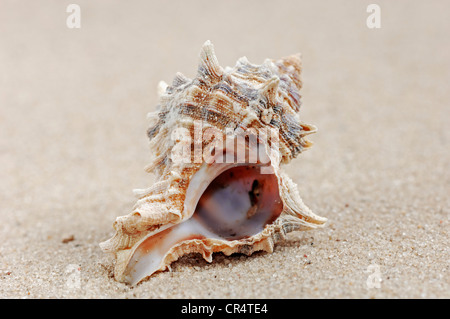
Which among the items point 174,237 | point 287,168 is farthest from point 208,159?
point 287,168

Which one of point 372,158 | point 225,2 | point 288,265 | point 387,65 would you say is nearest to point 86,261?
point 288,265

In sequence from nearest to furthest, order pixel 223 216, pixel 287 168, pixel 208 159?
pixel 208 159
pixel 223 216
pixel 287 168

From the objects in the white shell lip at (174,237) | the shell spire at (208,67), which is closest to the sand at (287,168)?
the white shell lip at (174,237)

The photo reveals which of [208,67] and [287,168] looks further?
[287,168]

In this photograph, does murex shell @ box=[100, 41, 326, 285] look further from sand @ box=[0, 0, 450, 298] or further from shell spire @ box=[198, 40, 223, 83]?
sand @ box=[0, 0, 450, 298]

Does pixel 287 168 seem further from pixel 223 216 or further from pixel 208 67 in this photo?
pixel 208 67

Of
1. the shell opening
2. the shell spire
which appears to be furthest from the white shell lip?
the shell spire

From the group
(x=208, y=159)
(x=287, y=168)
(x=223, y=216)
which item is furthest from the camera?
(x=287, y=168)
